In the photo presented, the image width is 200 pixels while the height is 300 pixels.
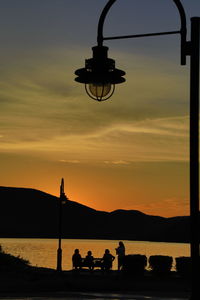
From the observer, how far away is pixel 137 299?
23062mm

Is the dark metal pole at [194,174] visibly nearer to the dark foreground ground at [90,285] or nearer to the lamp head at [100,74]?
the lamp head at [100,74]

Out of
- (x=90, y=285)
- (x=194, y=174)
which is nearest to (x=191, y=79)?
(x=194, y=174)

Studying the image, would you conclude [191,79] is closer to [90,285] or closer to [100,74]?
[100,74]

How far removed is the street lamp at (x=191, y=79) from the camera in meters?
9.71

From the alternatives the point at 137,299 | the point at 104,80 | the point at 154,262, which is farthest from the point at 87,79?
the point at 154,262

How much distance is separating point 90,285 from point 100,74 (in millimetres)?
19159

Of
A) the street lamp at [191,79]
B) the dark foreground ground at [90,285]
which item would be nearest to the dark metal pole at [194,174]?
the street lamp at [191,79]

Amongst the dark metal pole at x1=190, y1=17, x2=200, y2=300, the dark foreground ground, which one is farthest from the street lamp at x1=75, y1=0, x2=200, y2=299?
the dark foreground ground

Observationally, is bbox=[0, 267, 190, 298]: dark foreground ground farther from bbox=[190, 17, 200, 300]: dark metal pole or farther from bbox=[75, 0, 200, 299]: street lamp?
bbox=[190, 17, 200, 300]: dark metal pole

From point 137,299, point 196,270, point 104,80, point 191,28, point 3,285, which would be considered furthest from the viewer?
point 3,285

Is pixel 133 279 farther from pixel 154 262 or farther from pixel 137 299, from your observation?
pixel 137 299

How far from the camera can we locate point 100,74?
10.9 m

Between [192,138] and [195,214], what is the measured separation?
3.51 feet

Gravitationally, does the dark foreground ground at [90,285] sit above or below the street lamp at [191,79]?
below
